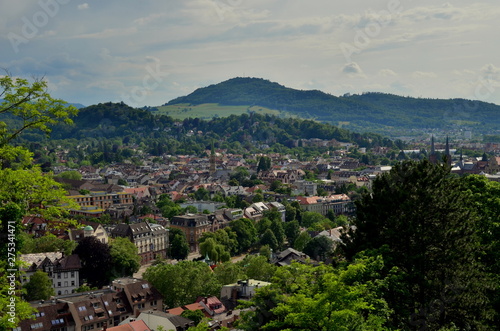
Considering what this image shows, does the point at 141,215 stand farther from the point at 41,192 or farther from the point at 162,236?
the point at 41,192

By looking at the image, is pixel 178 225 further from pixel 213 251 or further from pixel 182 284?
pixel 182 284

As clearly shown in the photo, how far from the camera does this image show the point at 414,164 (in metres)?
22.4

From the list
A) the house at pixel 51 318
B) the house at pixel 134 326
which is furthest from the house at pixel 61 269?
the house at pixel 134 326

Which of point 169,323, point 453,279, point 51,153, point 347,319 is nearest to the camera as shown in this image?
point 347,319

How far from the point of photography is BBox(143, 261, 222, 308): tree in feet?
152

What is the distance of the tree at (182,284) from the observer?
46375mm

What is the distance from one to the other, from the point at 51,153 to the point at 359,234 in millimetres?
177286

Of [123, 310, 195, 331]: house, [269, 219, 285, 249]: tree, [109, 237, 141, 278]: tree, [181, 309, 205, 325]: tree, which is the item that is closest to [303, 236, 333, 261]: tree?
[269, 219, 285, 249]: tree

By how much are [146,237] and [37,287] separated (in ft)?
72.3

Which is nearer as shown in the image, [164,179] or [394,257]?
[394,257]

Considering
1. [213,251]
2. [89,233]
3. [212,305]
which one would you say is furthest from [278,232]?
[212,305]

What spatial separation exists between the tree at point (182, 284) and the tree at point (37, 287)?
855 centimetres

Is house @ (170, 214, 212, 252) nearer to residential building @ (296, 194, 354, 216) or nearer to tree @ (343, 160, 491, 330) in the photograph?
residential building @ (296, 194, 354, 216)

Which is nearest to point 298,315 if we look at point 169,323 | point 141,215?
point 169,323
